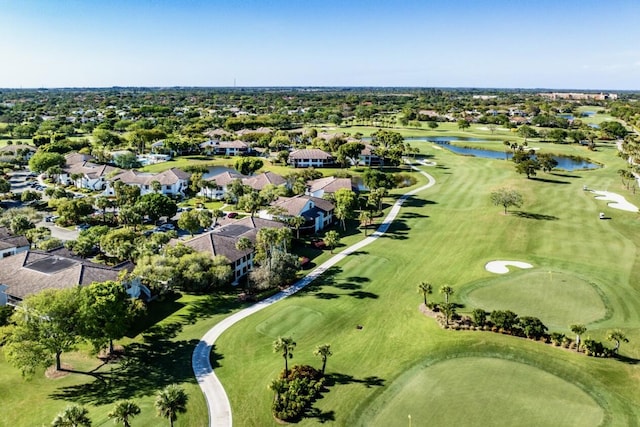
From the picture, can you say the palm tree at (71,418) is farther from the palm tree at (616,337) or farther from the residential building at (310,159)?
the residential building at (310,159)

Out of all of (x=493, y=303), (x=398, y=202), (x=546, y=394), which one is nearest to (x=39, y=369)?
(x=546, y=394)

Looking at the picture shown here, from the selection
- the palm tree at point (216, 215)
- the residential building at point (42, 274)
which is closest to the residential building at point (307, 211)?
the palm tree at point (216, 215)

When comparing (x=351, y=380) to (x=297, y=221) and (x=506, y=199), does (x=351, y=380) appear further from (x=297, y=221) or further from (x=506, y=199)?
(x=506, y=199)

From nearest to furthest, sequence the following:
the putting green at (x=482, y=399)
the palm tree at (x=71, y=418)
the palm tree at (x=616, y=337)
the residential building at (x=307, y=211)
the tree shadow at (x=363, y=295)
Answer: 1. the palm tree at (x=71, y=418)
2. the putting green at (x=482, y=399)
3. the palm tree at (x=616, y=337)
4. the tree shadow at (x=363, y=295)
5. the residential building at (x=307, y=211)

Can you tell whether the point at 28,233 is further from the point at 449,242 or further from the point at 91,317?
the point at 449,242

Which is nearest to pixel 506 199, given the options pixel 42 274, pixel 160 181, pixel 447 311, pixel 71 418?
pixel 447 311

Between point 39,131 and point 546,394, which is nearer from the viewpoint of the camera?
point 546,394

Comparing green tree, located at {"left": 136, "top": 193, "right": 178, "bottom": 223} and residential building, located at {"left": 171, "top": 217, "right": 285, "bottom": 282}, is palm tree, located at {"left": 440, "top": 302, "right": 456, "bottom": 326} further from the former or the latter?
green tree, located at {"left": 136, "top": 193, "right": 178, "bottom": 223}
